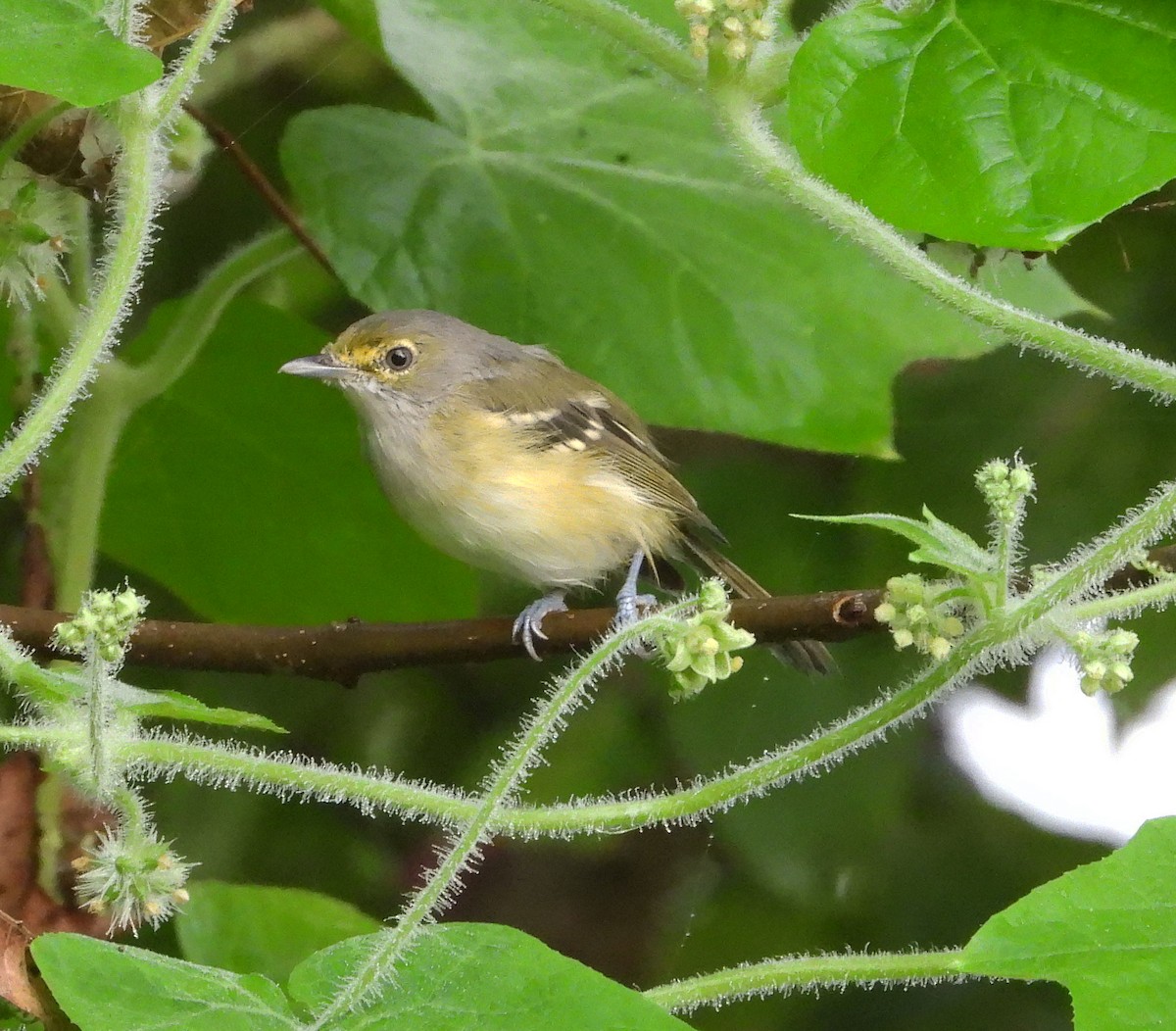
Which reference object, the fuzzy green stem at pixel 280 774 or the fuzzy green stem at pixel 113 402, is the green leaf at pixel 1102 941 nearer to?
the fuzzy green stem at pixel 280 774

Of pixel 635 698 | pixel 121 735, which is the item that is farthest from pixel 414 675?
pixel 121 735

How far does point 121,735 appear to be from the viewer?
94 centimetres

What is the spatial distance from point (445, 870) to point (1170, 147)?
0.75 m

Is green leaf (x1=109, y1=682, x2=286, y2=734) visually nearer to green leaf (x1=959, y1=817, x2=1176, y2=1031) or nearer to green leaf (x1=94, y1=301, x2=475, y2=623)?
green leaf (x1=959, y1=817, x2=1176, y2=1031)

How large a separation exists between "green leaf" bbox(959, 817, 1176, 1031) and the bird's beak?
0.99 meters

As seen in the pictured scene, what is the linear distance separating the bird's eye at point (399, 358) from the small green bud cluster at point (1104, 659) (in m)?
0.96

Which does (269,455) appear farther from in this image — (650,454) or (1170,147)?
(1170,147)

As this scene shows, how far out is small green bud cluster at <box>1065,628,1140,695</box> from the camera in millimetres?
917

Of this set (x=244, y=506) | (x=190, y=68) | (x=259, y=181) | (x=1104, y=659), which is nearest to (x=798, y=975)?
(x=1104, y=659)

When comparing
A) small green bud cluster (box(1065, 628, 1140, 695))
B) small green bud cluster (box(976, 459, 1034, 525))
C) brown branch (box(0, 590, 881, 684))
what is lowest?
brown branch (box(0, 590, 881, 684))

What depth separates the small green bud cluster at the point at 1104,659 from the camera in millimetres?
917

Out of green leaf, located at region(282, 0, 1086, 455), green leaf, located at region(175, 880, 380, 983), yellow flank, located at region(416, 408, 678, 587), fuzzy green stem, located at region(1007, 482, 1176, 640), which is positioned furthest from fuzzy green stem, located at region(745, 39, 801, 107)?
green leaf, located at region(175, 880, 380, 983)

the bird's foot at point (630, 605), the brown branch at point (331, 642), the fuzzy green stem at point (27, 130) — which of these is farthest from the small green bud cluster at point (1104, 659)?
the fuzzy green stem at point (27, 130)

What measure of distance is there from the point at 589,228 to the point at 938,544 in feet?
2.56
